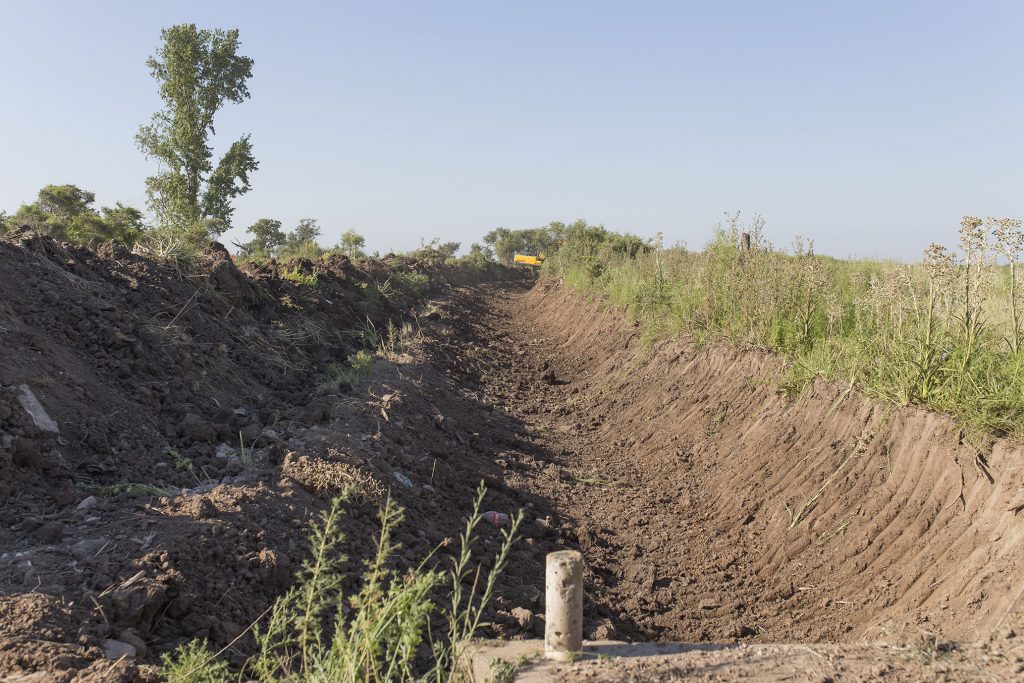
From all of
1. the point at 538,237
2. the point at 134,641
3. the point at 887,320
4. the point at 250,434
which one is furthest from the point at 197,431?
the point at 538,237

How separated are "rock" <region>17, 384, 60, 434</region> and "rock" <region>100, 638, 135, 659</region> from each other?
2.72m

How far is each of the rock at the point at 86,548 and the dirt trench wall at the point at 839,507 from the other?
12.4ft

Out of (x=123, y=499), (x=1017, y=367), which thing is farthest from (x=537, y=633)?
(x=1017, y=367)

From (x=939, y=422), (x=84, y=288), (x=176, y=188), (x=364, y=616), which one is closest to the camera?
(x=364, y=616)

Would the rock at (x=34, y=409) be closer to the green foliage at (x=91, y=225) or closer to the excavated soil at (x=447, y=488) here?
the excavated soil at (x=447, y=488)

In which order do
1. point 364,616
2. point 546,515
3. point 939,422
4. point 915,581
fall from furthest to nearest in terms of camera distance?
1. point 546,515
2. point 939,422
3. point 915,581
4. point 364,616

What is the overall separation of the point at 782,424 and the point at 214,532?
4901 mm

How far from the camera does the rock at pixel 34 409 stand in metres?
5.38

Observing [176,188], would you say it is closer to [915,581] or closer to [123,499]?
[123,499]

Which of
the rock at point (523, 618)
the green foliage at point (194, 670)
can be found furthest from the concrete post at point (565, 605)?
the green foliage at point (194, 670)

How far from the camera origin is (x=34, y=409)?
548 cm

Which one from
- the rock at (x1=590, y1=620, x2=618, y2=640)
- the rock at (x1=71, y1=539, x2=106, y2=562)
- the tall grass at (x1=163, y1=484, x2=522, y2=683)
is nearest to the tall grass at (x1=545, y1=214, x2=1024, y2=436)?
the rock at (x1=590, y1=620, x2=618, y2=640)

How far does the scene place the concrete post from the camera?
325cm

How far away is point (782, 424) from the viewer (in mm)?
6754
